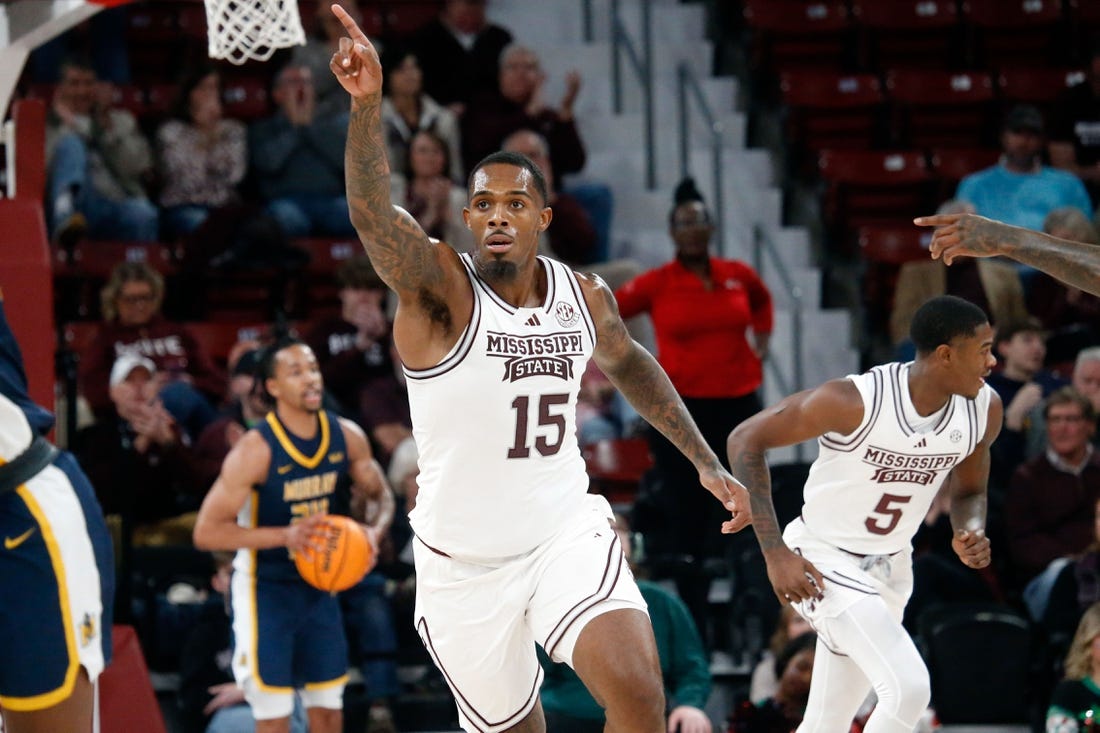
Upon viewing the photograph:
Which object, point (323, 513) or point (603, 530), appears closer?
point (603, 530)

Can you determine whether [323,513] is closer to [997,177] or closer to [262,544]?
[262,544]

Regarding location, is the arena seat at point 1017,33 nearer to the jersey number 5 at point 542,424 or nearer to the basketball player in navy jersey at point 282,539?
the basketball player in navy jersey at point 282,539

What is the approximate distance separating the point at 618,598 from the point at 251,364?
382 cm

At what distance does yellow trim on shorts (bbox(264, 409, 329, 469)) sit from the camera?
7.62 m

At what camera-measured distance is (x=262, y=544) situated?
24.3 ft

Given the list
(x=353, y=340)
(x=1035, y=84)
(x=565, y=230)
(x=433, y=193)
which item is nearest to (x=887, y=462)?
(x=353, y=340)

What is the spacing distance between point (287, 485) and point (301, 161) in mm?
3801

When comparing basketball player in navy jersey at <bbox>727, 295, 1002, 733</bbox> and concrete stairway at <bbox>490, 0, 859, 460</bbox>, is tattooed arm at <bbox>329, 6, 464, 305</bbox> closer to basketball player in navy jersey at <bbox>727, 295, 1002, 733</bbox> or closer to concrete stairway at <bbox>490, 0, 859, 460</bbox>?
basketball player in navy jersey at <bbox>727, 295, 1002, 733</bbox>

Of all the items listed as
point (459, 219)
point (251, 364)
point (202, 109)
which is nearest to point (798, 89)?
point (459, 219)

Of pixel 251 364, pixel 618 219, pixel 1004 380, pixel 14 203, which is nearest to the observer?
pixel 14 203

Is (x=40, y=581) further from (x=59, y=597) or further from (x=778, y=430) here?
(x=778, y=430)

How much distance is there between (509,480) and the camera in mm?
5152

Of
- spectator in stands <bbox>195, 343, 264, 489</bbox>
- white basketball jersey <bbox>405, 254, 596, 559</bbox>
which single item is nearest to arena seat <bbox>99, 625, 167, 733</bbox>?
spectator in stands <bbox>195, 343, 264, 489</bbox>

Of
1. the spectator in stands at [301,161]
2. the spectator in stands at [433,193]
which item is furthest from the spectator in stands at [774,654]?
the spectator in stands at [301,161]
